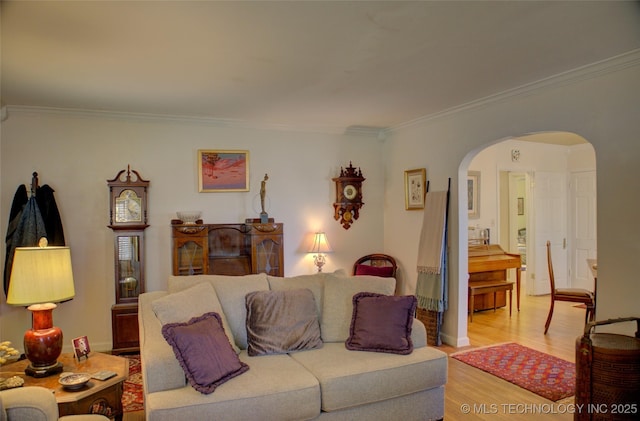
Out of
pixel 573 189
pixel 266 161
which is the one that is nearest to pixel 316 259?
pixel 266 161

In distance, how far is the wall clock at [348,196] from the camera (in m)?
5.36

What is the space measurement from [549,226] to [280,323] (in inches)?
224

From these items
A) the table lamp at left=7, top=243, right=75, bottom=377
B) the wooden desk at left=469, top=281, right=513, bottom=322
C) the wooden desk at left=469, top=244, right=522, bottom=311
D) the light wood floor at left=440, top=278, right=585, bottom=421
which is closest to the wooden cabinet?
the table lamp at left=7, top=243, right=75, bottom=377

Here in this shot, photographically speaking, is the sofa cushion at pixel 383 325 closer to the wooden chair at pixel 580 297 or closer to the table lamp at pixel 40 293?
the table lamp at pixel 40 293

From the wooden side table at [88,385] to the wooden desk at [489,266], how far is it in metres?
4.45

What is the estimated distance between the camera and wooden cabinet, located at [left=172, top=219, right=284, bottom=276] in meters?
4.38

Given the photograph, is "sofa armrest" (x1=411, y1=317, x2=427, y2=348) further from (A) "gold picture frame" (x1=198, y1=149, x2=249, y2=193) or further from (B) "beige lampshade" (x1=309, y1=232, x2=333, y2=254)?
(A) "gold picture frame" (x1=198, y1=149, x2=249, y2=193)

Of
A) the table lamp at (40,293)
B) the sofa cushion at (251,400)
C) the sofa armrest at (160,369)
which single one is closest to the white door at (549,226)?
the sofa cushion at (251,400)

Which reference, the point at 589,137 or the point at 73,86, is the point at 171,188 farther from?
the point at 589,137

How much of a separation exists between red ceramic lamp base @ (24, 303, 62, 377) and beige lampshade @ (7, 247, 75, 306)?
5.0 inches

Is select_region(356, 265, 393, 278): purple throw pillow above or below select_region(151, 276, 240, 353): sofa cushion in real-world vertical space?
below

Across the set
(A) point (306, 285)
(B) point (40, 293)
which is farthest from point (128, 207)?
(A) point (306, 285)

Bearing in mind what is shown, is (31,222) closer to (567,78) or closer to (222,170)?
(222,170)

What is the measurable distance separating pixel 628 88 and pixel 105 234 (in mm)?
4778
